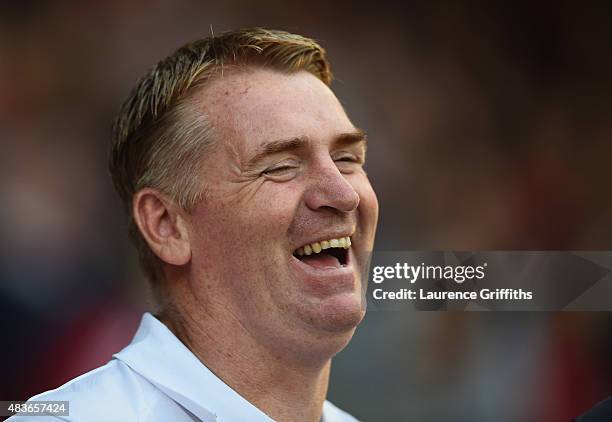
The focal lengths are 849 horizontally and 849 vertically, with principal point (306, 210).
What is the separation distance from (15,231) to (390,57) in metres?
1.18

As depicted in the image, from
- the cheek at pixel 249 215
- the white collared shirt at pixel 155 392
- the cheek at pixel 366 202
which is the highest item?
the cheek at pixel 366 202

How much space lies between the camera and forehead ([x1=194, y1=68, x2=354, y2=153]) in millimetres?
1413

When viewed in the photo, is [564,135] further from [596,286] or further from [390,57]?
[596,286]

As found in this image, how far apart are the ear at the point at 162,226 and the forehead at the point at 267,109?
0.16m

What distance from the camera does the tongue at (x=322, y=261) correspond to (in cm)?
140

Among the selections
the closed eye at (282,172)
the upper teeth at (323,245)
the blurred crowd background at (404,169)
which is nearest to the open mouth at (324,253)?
the upper teeth at (323,245)

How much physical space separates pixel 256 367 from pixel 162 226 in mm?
296

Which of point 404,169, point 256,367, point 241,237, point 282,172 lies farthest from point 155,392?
point 404,169

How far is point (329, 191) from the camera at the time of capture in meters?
1.37

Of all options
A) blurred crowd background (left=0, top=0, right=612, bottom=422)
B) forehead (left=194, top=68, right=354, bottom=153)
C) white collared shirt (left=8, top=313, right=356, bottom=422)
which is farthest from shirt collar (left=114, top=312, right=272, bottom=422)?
blurred crowd background (left=0, top=0, right=612, bottom=422)

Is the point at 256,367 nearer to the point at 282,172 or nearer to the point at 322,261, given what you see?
the point at 322,261

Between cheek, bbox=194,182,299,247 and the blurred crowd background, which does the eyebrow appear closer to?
cheek, bbox=194,182,299,247

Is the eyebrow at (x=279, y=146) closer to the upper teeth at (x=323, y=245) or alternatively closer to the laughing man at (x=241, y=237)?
the laughing man at (x=241, y=237)

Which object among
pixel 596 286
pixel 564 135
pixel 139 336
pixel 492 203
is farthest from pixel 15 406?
pixel 564 135
